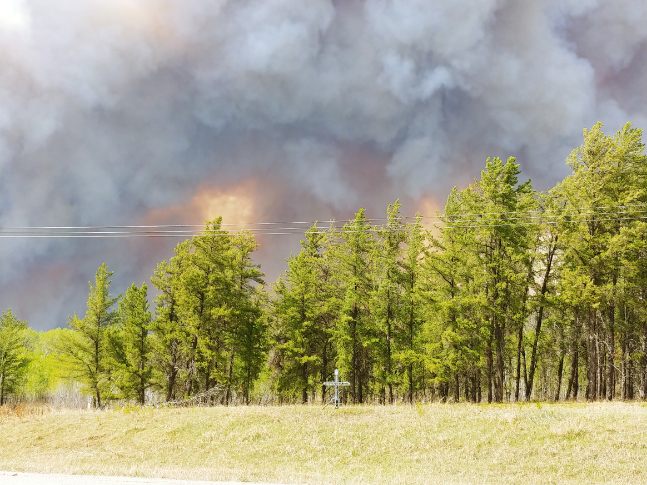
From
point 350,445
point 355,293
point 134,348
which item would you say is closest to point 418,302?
point 355,293

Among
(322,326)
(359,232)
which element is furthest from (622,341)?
(322,326)

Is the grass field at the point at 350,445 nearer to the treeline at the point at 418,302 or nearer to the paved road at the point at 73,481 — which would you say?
the paved road at the point at 73,481

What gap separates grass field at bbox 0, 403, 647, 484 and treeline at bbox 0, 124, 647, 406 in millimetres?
10450

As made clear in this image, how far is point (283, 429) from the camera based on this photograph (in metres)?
24.2

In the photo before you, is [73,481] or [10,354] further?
[10,354]

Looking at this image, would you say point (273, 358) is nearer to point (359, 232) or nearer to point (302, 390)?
point (302, 390)

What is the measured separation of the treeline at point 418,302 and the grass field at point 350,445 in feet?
34.3

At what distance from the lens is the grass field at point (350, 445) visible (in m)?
17.3

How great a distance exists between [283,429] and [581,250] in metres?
20.6

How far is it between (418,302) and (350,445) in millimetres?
19991

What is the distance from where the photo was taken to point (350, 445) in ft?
71.7

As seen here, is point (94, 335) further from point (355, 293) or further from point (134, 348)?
point (355, 293)

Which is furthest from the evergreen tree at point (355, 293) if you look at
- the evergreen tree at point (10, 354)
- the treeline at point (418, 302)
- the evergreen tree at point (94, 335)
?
the evergreen tree at point (10, 354)

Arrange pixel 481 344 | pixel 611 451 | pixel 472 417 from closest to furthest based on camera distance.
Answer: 1. pixel 611 451
2. pixel 472 417
3. pixel 481 344
